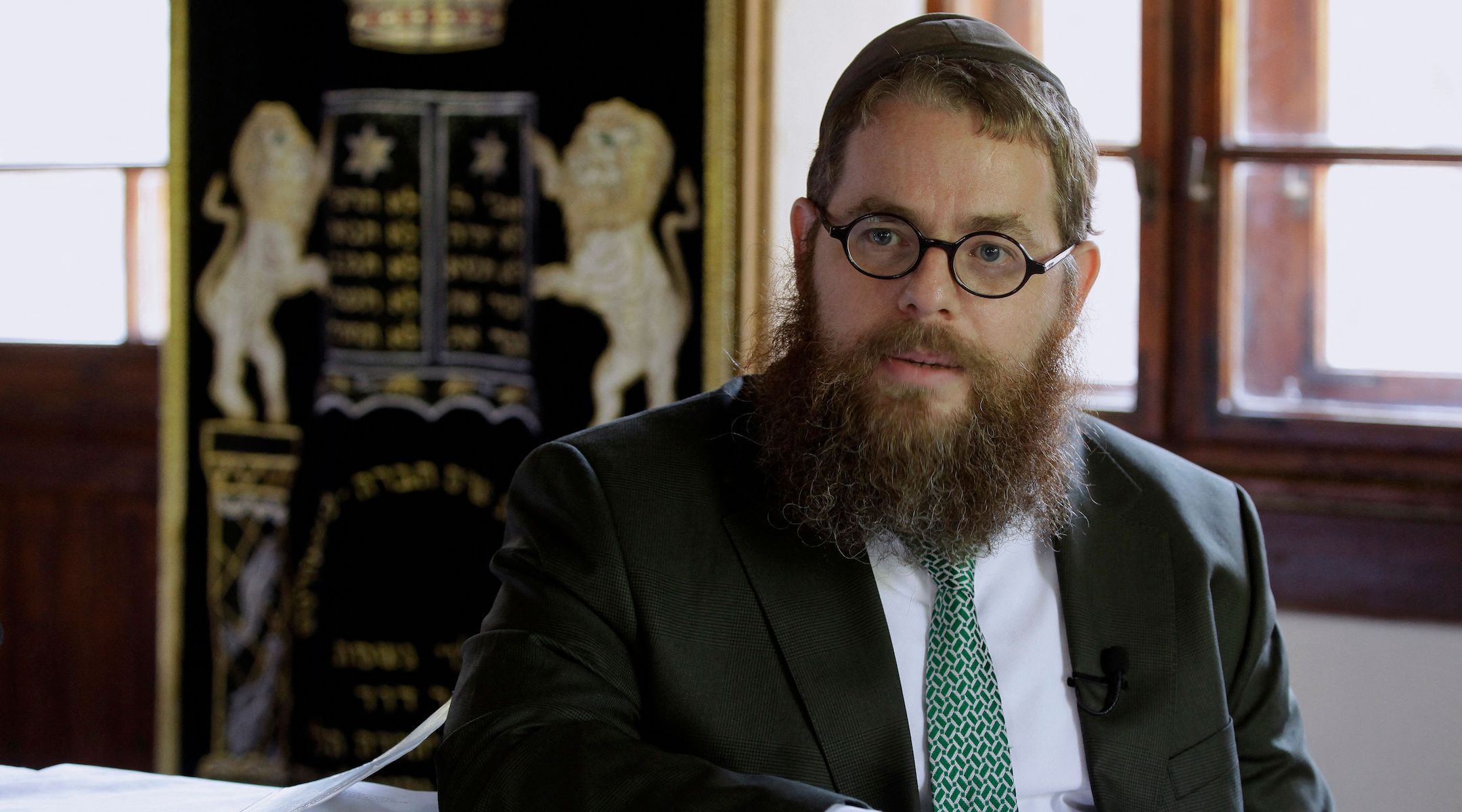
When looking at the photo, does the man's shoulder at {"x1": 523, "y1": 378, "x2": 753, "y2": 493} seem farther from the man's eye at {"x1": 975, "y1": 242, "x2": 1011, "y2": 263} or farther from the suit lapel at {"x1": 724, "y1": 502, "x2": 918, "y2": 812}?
the man's eye at {"x1": 975, "y1": 242, "x2": 1011, "y2": 263}

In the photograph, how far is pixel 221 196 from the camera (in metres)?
3.07

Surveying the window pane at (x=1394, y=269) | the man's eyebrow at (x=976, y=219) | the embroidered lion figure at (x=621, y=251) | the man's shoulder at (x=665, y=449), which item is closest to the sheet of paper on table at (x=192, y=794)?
the man's shoulder at (x=665, y=449)

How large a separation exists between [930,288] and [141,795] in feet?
3.46

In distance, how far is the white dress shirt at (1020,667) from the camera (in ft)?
4.98

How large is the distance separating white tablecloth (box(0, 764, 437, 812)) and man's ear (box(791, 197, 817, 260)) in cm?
86

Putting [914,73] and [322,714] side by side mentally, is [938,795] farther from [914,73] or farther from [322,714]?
[322,714]

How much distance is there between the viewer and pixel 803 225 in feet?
5.68

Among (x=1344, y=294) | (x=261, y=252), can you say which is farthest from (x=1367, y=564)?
(x=261, y=252)

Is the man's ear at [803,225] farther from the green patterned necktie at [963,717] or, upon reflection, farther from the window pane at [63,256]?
the window pane at [63,256]

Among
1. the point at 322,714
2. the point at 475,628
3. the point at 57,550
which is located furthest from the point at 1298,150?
the point at 57,550

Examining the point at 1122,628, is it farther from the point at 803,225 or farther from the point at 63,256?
the point at 63,256

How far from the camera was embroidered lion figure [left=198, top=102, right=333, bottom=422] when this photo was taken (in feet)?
9.87

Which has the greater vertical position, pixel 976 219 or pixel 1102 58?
pixel 1102 58

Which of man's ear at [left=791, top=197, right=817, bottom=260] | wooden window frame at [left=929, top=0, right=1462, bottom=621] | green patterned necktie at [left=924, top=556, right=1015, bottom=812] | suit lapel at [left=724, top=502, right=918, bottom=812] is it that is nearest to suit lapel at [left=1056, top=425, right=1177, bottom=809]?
green patterned necktie at [left=924, top=556, right=1015, bottom=812]
